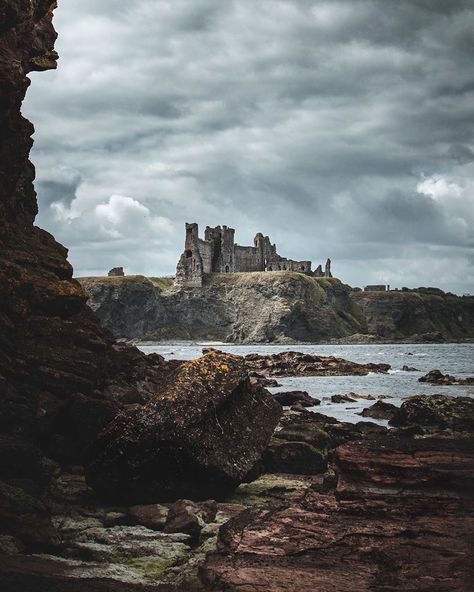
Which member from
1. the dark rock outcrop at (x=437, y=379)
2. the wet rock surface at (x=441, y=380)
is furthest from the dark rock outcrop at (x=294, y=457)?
the dark rock outcrop at (x=437, y=379)

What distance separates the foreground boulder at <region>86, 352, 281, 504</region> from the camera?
10.1 meters

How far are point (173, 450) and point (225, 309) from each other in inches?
7285

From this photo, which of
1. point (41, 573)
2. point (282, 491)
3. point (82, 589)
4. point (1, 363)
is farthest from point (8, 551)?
point (1, 363)

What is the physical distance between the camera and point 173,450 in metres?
10.1

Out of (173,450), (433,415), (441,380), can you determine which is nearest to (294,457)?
(173,450)

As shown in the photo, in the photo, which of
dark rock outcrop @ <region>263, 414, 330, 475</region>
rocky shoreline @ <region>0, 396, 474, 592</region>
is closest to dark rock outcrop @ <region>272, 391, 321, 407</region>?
dark rock outcrop @ <region>263, 414, 330, 475</region>

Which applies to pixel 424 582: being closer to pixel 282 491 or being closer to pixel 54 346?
pixel 282 491

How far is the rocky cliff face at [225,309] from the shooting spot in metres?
182

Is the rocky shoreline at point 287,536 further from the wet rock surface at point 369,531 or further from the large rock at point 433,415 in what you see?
the large rock at point 433,415

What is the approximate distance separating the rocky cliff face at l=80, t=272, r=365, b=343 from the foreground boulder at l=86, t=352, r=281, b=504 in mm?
169381

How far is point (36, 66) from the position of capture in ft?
67.9

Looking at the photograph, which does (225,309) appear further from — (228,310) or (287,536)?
(287,536)

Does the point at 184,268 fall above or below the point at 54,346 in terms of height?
above

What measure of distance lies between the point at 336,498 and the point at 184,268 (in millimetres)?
189091
